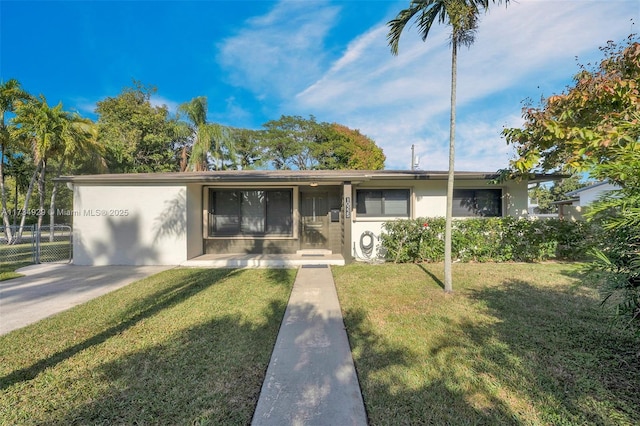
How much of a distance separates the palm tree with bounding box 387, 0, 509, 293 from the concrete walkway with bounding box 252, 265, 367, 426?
2902mm

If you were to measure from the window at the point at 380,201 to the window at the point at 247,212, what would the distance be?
2.50 metres

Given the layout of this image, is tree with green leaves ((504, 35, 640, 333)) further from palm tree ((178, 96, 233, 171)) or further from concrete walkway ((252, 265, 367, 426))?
palm tree ((178, 96, 233, 171))

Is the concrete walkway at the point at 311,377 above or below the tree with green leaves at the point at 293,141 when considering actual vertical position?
below

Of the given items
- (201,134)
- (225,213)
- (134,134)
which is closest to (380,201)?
(225,213)

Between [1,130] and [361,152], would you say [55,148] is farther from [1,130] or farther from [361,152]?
[361,152]

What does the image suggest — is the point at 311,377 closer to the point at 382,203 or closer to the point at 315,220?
the point at 382,203

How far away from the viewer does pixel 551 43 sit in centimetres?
707

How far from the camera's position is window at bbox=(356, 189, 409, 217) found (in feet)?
30.1

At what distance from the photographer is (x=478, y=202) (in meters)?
9.09

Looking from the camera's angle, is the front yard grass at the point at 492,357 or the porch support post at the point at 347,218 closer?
the front yard grass at the point at 492,357

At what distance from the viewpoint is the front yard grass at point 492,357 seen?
2092mm

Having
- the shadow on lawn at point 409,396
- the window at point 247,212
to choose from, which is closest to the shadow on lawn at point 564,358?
the shadow on lawn at point 409,396

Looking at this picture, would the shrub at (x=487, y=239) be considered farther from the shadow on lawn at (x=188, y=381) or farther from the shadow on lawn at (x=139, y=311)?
the shadow on lawn at (x=188, y=381)

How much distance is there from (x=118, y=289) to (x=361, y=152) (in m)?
26.3
